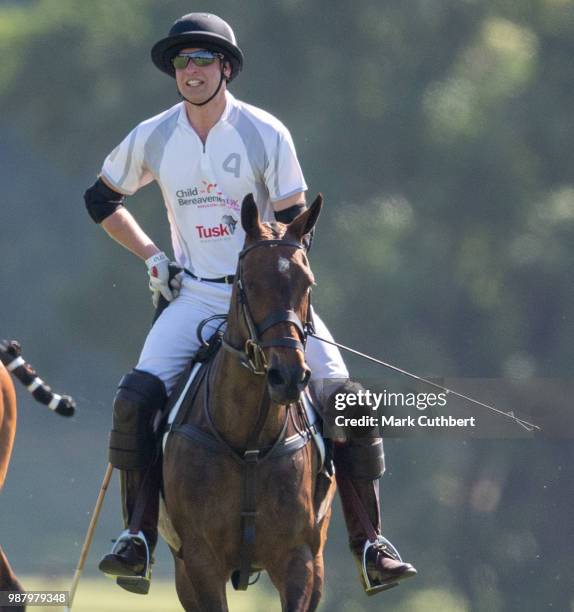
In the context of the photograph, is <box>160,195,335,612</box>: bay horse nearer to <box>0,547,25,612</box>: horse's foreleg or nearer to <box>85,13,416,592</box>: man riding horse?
<box>85,13,416,592</box>: man riding horse

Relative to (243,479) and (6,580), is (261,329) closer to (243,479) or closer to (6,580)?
(243,479)

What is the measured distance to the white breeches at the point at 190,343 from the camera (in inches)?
311

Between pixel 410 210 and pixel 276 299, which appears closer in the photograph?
pixel 276 299

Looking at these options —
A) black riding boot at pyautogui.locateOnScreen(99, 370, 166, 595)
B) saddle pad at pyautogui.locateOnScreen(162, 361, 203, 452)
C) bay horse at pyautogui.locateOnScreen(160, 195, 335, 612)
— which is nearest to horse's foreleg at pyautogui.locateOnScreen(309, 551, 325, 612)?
bay horse at pyautogui.locateOnScreen(160, 195, 335, 612)

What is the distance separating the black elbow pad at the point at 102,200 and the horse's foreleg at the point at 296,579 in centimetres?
216

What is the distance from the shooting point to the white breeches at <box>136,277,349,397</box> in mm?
7891

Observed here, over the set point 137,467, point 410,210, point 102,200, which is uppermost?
point 410,210

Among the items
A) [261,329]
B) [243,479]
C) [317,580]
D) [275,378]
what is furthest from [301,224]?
[317,580]

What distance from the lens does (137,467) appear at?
25.4 ft

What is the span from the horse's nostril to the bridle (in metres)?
0.08

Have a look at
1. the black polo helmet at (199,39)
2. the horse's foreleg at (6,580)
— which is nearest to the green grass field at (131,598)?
the horse's foreleg at (6,580)

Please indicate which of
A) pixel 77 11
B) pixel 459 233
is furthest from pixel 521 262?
pixel 77 11

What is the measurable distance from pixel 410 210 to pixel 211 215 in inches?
463
